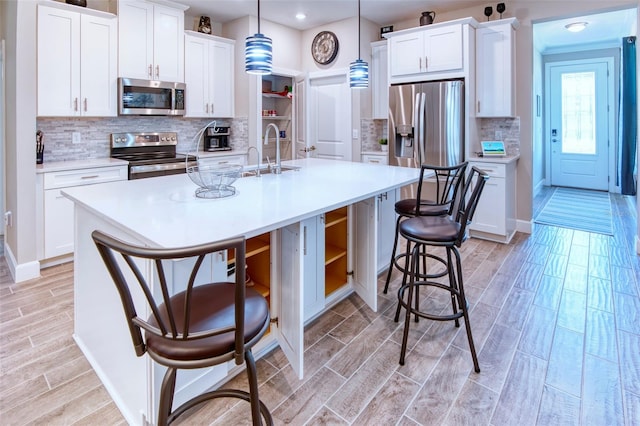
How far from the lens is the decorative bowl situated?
2.08 m

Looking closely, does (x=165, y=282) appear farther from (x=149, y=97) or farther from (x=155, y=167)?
(x=149, y=97)

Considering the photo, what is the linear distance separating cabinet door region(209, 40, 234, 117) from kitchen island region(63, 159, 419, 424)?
2702 millimetres

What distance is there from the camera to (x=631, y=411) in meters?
1.72

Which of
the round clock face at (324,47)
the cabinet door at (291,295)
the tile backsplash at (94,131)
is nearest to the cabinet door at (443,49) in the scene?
the round clock face at (324,47)

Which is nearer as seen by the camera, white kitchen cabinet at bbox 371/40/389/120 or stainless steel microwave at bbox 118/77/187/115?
stainless steel microwave at bbox 118/77/187/115

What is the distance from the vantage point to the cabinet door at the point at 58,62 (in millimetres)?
3430

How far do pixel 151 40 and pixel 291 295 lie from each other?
12.1 ft

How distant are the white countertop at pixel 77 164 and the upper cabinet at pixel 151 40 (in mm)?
930

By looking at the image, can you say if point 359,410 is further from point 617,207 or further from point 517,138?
point 617,207

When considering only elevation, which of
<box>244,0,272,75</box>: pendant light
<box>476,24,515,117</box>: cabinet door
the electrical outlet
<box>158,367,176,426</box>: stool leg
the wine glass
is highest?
the wine glass

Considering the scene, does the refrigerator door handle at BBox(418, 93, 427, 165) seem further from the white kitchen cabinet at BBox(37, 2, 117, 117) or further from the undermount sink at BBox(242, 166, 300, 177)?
the white kitchen cabinet at BBox(37, 2, 117, 117)

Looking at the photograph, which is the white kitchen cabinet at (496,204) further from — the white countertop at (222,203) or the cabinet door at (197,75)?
the cabinet door at (197,75)

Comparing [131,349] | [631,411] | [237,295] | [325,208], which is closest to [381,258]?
[325,208]

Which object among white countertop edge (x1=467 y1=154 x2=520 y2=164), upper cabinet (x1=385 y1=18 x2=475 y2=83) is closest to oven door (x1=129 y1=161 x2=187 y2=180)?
upper cabinet (x1=385 y1=18 x2=475 y2=83)
